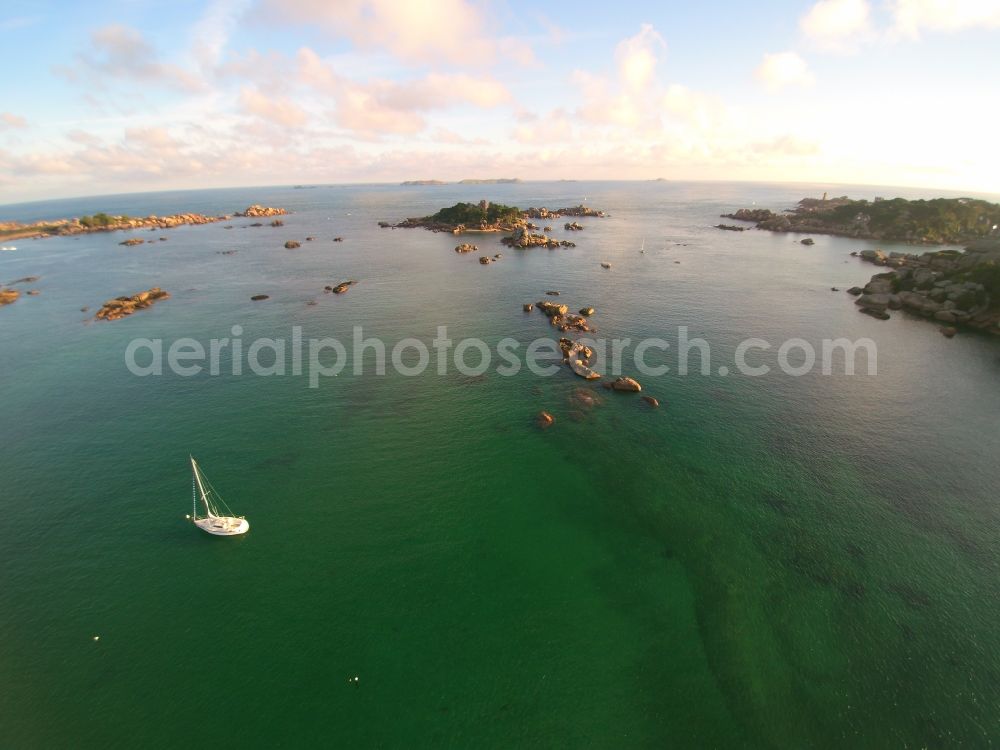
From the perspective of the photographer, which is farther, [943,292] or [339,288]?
[339,288]

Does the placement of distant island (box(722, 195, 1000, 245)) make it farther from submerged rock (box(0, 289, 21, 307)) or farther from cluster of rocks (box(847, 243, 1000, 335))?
submerged rock (box(0, 289, 21, 307))

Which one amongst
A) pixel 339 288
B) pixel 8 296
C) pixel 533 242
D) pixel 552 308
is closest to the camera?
pixel 552 308

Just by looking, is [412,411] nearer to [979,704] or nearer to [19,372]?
[979,704]

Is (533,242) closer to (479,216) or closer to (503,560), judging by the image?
(479,216)

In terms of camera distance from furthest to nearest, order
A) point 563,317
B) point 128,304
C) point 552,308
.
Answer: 1. point 128,304
2. point 552,308
3. point 563,317

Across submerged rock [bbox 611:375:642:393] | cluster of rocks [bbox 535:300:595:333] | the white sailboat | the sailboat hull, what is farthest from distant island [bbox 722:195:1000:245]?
the sailboat hull

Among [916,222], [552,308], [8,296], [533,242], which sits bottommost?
[552,308]

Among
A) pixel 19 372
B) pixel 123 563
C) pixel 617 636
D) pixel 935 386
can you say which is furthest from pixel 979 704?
pixel 19 372

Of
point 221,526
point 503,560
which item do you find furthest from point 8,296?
point 503,560

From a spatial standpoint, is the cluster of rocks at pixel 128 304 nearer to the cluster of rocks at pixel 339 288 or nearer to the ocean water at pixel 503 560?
the ocean water at pixel 503 560
